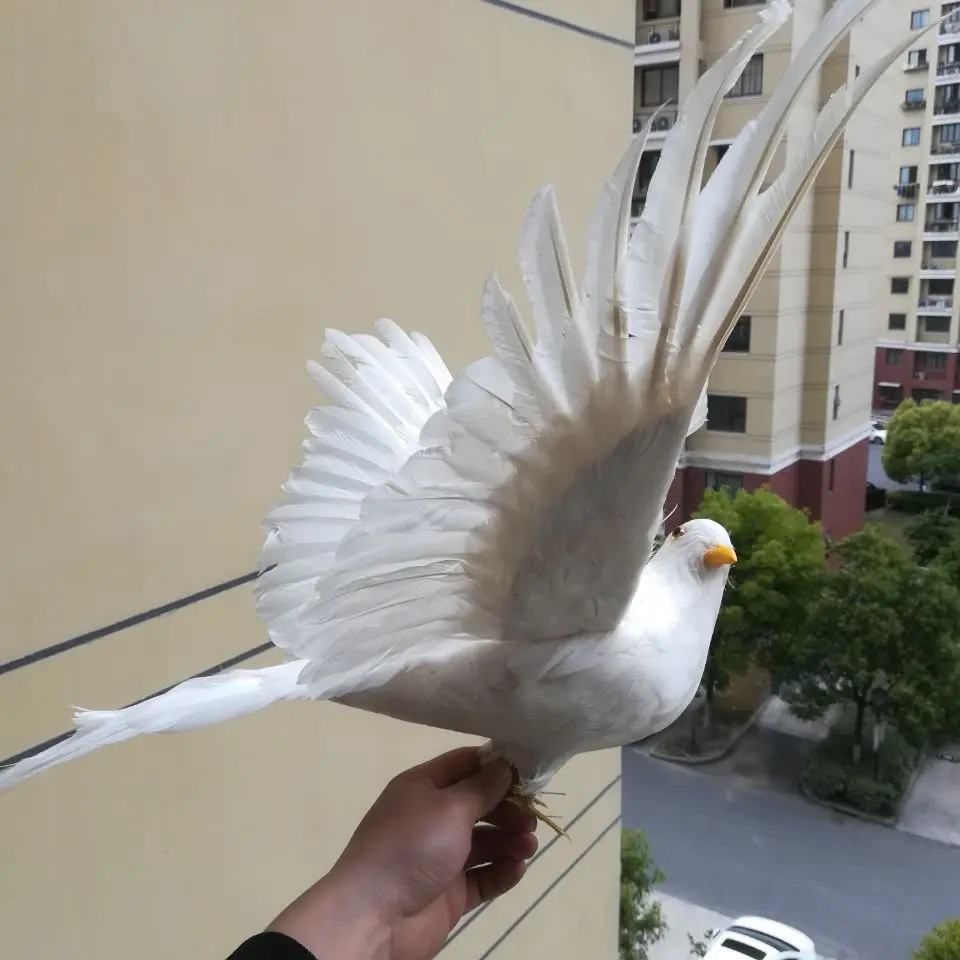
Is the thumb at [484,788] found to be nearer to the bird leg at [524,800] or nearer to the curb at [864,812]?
the bird leg at [524,800]

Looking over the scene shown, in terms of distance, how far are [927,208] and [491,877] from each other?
533 cm

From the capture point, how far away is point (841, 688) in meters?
3.19

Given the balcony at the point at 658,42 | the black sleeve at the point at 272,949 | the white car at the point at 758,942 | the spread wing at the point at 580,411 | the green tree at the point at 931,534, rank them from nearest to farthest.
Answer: the spread wing at the point at 580,411, the black sleeve at the point at 272,949, the white car at the point at 758,942, the balcony at the point at 658,42, the green tree at the point at 931,534

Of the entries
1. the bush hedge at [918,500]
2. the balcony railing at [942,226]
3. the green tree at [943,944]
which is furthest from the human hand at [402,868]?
the balcony railing at [942,226]

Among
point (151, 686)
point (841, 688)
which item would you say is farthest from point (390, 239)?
point (841, 688)

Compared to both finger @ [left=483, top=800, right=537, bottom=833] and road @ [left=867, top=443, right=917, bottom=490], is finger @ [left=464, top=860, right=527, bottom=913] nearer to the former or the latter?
finger @ [left=483, top=800, right=537, bottom=833]

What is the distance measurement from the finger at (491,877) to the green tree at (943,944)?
69.7 inches

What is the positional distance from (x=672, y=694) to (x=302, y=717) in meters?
0.44

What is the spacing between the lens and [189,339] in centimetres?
72

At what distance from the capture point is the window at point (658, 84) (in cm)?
341

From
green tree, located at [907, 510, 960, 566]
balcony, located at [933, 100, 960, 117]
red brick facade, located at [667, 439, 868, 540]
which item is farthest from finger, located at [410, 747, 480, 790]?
balcony, located at [933, 100, 960, 117]

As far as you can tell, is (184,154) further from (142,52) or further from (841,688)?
(841,688)

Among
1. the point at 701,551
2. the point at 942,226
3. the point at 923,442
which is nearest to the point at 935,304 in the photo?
the point at 942,226

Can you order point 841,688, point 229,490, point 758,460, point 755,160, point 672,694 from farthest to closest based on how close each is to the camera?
point 758,460, point 841,688, point 229,490, point 672,694, point 755,160
